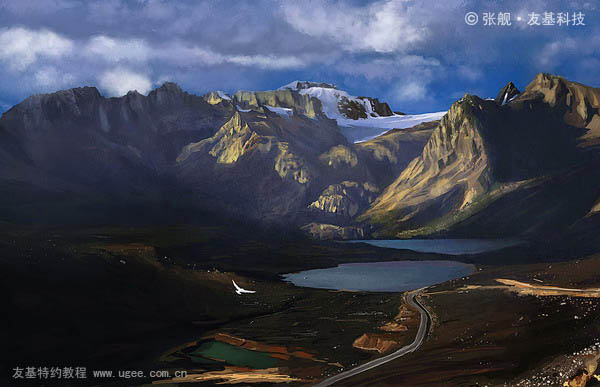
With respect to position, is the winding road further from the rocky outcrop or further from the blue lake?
the blue lake

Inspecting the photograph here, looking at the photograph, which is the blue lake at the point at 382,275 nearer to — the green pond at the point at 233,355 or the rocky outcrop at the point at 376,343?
the rocky outcrop at the point at 376,343

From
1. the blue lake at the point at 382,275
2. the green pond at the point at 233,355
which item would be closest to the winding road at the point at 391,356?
the green pond at the point at 233,355

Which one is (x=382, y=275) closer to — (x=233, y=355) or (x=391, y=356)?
(x=233, y=355)

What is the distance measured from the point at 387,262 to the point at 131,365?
13848 cm

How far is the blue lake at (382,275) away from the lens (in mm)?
145125

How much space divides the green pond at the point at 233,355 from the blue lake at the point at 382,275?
6304cm

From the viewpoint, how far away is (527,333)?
229 ft

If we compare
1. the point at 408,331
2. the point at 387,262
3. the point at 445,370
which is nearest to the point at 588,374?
the point at 445,370

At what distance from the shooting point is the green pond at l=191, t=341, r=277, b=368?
70188 mm

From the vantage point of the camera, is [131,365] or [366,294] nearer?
[131,365]

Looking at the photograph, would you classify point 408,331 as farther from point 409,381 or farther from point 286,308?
point 286,308

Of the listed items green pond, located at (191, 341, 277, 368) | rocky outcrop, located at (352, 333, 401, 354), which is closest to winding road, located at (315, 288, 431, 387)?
rocky outcrop, located at (352, 333, 401, 354)

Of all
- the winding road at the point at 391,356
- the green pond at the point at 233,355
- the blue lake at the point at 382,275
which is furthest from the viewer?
the blue lake at the point at 382,275

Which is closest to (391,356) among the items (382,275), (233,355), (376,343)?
(376,343)
